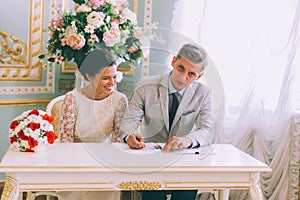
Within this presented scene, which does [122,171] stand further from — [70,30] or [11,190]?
[70,30]

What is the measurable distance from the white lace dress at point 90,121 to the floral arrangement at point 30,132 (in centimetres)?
29

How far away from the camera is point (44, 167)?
1974mm

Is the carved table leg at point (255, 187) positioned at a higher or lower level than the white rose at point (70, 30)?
lower

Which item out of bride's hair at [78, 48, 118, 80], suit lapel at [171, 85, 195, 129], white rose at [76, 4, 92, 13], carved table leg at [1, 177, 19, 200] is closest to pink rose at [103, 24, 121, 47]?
bride's hair at [78, 48, 118, 80]

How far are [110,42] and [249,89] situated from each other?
3.68 ft

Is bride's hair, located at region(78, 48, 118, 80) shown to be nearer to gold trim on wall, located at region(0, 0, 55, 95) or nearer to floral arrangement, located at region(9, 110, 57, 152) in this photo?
floral arrangement, located at region(9, 110, 57, 152)

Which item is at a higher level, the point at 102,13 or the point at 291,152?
the point at 102,13

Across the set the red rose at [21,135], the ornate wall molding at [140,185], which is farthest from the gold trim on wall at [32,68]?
the ornate wall molding at [140,185]

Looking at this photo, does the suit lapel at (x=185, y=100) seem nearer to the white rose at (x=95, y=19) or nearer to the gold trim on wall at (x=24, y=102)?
the white rose at (x=95, y=19)

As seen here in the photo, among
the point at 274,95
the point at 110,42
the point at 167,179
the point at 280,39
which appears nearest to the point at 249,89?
the point at 274,95

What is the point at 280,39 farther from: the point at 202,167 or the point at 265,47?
the point at 202,167

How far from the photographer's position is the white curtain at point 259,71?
3.07 meters

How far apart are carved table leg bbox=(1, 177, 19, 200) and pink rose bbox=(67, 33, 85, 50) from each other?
1.01m

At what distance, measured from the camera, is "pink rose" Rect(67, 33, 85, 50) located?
2.69 meters
